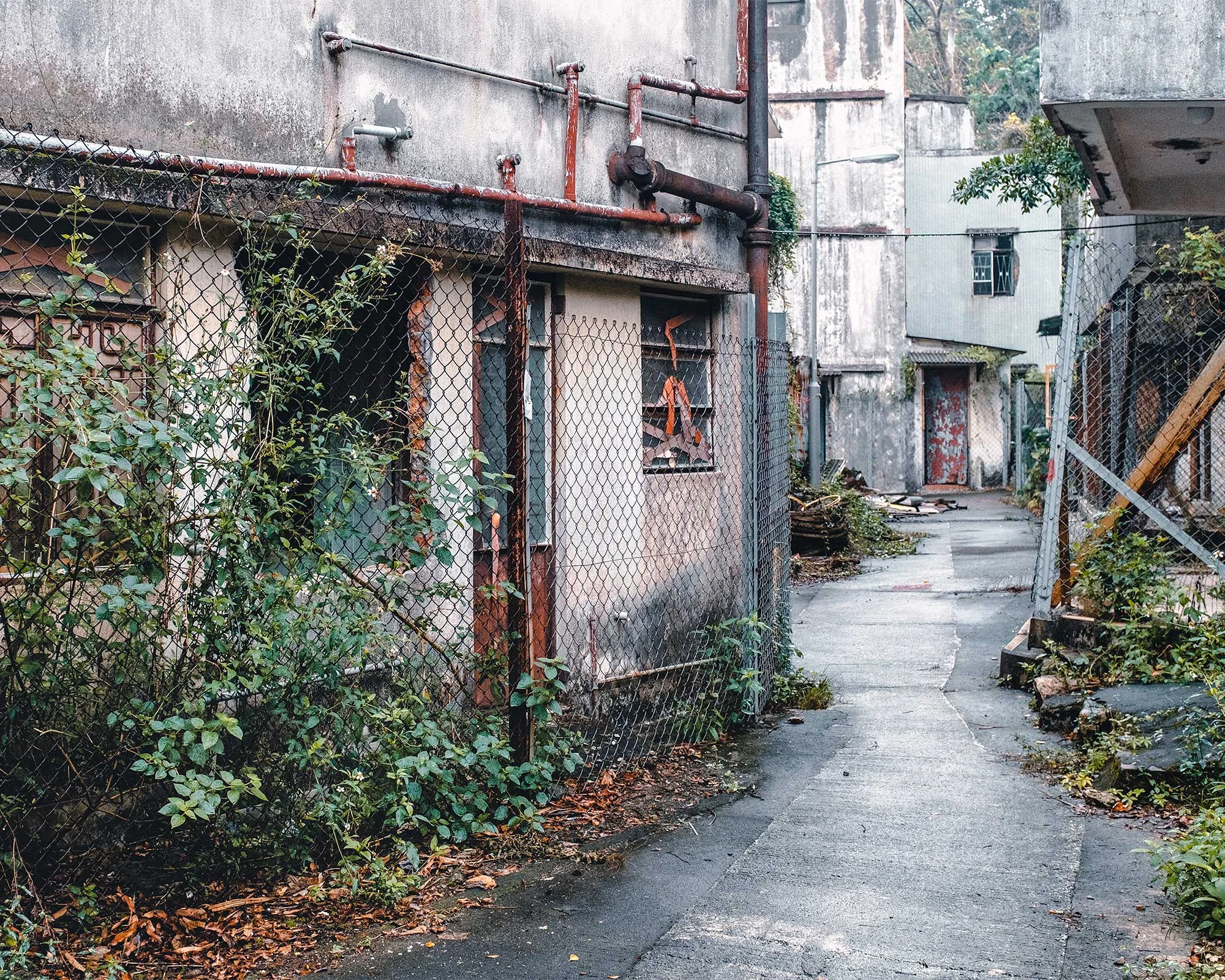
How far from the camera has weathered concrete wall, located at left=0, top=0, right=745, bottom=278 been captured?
527 cm

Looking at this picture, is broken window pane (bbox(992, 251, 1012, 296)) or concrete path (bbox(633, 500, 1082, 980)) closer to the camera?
concrete path (bbox(633, 500, 1082, 980))

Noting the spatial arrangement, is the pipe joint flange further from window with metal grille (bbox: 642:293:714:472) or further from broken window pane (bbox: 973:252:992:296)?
broken window pane (bbox: 973:252:992:296)

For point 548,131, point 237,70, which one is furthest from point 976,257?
point 237,70

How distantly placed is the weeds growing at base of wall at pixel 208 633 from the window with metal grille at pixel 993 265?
29346 millimetres

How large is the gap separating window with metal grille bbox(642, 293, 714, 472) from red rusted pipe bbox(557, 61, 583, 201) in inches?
43.1

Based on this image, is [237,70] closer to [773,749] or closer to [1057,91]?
[1057,91]

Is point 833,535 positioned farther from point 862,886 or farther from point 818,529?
point 862,886

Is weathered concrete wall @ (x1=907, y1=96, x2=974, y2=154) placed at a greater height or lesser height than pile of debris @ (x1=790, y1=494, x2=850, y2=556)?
greater

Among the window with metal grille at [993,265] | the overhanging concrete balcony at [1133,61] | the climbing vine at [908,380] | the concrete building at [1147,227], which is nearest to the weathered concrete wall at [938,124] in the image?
the window with metal grille at [993,265]

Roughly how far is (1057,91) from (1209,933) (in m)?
4.07

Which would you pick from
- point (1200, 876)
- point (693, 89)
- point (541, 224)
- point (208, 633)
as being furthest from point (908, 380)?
point (208, 633)

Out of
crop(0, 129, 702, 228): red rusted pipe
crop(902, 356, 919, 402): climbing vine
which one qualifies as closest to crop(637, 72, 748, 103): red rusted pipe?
crop(0, 129, 702, 228): red rusted pipe

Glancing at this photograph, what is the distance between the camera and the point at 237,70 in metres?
5.84

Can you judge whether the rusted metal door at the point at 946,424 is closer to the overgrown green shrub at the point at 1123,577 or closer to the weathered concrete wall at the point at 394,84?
the overgrown green shrub at the point at 1123,577
